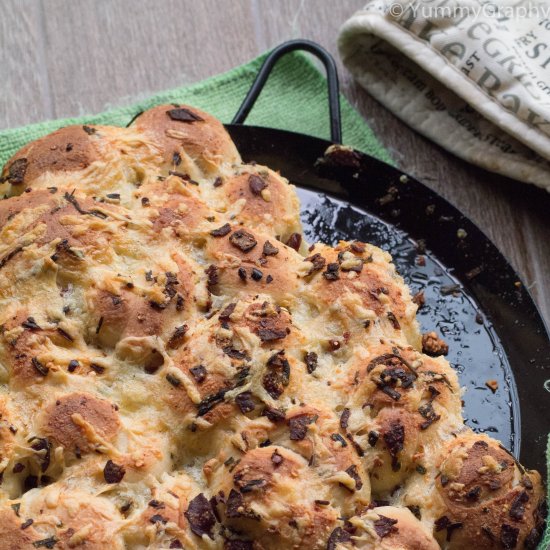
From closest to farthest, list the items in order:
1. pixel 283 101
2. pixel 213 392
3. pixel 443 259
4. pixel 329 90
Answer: pixel 213 392, pixel 443 259, pixel 329 90, pixel 283 101

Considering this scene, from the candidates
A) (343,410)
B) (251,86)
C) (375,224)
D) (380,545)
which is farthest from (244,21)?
(380,545)

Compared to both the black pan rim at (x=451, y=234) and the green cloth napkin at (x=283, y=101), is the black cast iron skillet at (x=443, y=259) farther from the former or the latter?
the green cloth napkin at (x=283, y=101)

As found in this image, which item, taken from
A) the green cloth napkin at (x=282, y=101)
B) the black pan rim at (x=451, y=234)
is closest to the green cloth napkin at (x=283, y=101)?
the green cloth napkin at (x=282, y=101)

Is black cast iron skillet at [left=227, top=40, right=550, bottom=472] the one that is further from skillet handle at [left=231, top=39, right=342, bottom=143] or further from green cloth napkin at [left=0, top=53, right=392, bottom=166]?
green cloth napkin at [left=0, top=53, right=392, bottom=166]

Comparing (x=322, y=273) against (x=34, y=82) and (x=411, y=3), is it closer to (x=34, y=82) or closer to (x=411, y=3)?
(x=411, y=3)

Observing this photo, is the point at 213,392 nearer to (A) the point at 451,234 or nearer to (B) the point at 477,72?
(A) the point at 451,234

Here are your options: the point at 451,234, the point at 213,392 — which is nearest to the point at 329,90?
the point at 451,234

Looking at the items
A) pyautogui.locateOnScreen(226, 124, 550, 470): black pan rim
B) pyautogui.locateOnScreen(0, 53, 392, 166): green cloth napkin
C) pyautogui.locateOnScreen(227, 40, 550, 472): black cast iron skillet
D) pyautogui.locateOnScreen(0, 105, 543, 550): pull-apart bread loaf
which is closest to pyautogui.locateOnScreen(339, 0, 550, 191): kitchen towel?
pyautogui.locateOnScreen(0, 53, 392, 166): green cloth napkin

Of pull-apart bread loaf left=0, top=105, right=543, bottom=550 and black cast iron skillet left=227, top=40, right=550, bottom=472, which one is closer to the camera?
pull-apart bread loaf left=0, top=105, right=543, bottom=550
